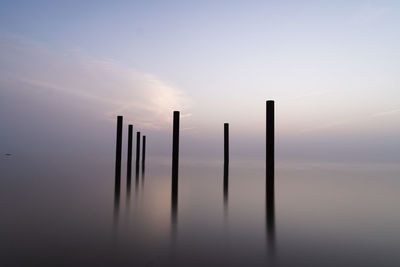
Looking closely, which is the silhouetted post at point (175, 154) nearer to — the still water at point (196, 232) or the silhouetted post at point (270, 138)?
the still water at point (196, 232)

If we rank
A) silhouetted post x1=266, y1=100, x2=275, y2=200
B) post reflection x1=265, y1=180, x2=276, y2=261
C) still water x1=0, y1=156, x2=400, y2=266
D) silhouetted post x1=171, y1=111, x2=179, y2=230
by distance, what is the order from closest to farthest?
still water x1=0, y1=156, x2=400, y2=266
post reflection x1=265, y1=180, x2=276, y2=261
silhouetted post x1=266, y1=100, x2=275, y2=200
silhouetted post x1=171, y1=111, x2=179, y2=230

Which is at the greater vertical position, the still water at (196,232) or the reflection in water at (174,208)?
the still water at (196,232)

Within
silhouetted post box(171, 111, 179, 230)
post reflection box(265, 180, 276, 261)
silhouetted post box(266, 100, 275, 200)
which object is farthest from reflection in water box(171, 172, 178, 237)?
silhouetted post box(266, 100, 275, 200)

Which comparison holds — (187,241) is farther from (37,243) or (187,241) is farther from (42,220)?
(42,220)

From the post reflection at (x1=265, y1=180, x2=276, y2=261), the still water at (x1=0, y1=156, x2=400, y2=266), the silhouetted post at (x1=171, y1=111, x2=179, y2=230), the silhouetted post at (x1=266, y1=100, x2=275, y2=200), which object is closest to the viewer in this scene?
the still water at (x1=0, y1=156, x2=400, y2=266)

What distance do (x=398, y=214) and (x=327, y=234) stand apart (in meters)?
3.35

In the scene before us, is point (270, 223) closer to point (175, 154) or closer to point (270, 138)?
point (270, 138)

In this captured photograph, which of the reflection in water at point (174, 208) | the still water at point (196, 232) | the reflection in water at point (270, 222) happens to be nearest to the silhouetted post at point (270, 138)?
the reflection in water at point (270, 222)

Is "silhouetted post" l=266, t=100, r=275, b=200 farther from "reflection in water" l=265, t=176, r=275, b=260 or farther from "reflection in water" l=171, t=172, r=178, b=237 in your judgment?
"reflection in water" l=171, t=172, r=178, b=237

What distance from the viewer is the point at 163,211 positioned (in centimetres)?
743

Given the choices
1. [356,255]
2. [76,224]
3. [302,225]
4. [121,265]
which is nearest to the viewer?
[121,265]

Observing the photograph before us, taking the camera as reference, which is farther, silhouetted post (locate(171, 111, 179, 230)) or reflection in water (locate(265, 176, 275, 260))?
silhouetted post (locate(171, 111, 179, 230))

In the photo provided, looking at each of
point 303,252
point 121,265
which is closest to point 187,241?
point 121,265

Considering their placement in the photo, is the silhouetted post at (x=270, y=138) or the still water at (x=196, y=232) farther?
the silhouetted post at (x=270, y=138)
